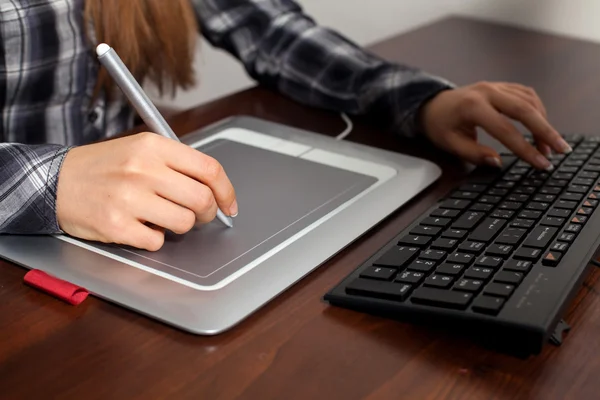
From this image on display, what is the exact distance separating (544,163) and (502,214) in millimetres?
125

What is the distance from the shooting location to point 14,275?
0.62 metres

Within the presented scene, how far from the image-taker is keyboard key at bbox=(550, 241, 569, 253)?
584 millimetres

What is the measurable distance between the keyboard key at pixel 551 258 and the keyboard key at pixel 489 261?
31 mm

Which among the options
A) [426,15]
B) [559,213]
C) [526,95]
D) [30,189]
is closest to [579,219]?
[559,213]

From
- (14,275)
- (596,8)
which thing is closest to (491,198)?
(14,275)

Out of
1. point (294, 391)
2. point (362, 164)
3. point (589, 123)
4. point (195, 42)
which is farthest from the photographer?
point (195, 42)

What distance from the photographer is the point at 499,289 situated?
53 centimetres

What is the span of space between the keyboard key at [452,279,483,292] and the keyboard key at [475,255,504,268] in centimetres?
3

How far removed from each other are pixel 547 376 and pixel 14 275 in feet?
1.33

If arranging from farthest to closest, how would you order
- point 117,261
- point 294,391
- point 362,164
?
point 362,164, point 117,261, point 294,391

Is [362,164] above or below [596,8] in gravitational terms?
below

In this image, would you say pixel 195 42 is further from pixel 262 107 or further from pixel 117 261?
pixel 117 261

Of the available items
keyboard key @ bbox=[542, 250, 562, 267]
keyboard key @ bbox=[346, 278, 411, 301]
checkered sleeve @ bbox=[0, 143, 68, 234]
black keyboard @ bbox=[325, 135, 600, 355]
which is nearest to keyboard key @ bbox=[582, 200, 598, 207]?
black keyboard @ bbox=[325, 135, 600, 355]

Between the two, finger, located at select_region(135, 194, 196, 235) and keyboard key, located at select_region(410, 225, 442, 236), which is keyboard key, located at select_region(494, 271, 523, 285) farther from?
finger, located at select_region(135, 194, 196, 235)
